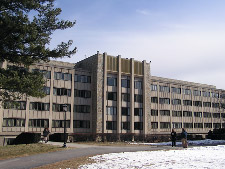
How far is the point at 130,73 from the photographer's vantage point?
49.0m

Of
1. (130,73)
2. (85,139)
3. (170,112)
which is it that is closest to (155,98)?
(170,112)

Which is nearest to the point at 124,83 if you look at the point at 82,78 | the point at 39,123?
the point at 82,78

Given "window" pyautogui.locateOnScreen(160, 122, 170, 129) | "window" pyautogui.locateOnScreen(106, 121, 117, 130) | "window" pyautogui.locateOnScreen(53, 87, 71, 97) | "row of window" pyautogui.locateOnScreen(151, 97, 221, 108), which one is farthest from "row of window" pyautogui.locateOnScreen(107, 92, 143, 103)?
"window" pyautogui.locateOnScreen(160, 122, 170, 129)

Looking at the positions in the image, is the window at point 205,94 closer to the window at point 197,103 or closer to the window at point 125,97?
the window at point 197,103

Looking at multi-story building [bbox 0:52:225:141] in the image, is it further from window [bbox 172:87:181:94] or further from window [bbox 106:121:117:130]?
window [bbox 172:87:181:94]

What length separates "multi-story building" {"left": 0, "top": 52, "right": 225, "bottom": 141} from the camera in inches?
1555

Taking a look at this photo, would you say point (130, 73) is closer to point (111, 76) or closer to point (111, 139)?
point (111, 76)

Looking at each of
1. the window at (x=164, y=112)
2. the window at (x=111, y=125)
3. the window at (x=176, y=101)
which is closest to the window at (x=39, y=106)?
the window at (x=111, y=125)

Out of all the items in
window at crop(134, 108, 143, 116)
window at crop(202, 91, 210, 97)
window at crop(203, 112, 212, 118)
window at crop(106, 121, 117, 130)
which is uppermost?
window at crop(202, 91, 210, 97)

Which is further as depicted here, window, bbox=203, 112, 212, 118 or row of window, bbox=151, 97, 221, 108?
window, bbox=203, 112, 212, 118

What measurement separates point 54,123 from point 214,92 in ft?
147

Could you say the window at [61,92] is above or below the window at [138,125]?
above

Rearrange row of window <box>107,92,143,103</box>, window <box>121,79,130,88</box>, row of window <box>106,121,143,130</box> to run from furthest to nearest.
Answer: window <box>121,79,130,88</box> < row of window <box>107,92,143,103</box> < row of window <box>106,121,143,130</box>

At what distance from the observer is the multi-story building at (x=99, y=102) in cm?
3950
